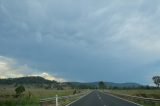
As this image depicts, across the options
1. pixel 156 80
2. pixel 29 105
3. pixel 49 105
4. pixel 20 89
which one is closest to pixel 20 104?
pixel 29 105

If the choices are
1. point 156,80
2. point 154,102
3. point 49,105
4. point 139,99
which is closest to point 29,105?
point 49,105

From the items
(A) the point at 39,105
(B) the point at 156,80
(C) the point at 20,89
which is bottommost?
(A) the point at 39,105

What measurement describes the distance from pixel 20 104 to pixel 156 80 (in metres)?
180

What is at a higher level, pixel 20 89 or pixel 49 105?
pixel 20 89

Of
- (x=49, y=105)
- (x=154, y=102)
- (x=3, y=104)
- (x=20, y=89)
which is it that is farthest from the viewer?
(x=20, y=89)

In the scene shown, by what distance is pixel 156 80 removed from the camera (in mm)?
198000

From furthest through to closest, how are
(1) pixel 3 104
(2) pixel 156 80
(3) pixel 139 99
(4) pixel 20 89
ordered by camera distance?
1. (2) pixel 156 80
2. (4) pixel 20 89
3. (3) pixel 139 99
4. (1) pixel 3 104

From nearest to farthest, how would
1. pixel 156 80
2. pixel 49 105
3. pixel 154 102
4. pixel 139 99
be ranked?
pixel 49 105 < pixel 154 102 < pixel 139 99 < pixel 156 80

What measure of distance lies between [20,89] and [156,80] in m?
141

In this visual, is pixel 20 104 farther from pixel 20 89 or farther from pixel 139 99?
pixel 20 89

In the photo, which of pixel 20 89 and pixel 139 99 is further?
pixel 20 89

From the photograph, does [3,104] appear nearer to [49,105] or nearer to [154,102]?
[49,105]

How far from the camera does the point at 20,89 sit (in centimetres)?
7156

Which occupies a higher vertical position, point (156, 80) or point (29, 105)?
point (156, 80)
